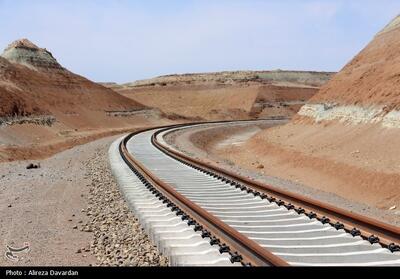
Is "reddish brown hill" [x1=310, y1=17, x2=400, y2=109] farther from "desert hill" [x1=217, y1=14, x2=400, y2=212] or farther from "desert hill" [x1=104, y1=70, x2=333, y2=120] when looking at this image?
"desert hill" [x1=104, y1=70, x2=333, y2=120]

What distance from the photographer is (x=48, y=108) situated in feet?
203

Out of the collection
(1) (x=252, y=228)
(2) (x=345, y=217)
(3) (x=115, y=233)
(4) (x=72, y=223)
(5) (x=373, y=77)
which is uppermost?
(5) (x=373, y=77)

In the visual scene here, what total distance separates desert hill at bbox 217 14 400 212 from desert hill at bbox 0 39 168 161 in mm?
16132

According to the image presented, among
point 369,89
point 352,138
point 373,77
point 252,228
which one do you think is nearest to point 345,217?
point 252,228

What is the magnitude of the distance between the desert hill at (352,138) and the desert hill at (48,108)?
52.9 feet

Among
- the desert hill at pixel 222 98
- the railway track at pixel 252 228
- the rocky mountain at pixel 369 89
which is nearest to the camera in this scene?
the railway track at pixel 252 228

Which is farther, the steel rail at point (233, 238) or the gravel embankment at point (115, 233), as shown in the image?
the gravel embankment at point (115, 233)

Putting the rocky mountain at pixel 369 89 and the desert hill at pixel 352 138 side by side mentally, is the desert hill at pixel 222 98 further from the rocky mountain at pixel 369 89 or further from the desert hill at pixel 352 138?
the rocky mountain at pixel 369 89

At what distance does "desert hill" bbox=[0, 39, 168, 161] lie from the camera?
45134 millimetres

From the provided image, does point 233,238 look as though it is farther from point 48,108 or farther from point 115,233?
point 48,108

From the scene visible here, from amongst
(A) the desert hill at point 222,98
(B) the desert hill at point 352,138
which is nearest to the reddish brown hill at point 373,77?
(B) the desert hill at point 352,138

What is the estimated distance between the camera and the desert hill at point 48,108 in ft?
148

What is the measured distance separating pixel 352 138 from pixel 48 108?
43.5 m

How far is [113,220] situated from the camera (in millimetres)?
10914
